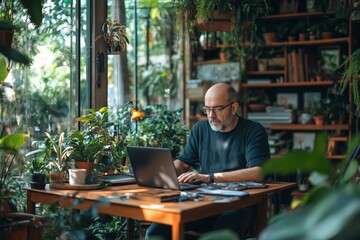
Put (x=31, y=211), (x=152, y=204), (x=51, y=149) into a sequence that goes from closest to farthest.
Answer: (x=152, y=204), (x=31, y=211), (x=51, y=149)

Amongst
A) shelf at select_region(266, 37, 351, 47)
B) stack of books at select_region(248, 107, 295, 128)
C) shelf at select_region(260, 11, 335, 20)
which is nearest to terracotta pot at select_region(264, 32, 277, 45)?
shelf at select_region(266, 37, 351, 47)

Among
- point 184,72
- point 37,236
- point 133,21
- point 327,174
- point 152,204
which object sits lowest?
point 37,236

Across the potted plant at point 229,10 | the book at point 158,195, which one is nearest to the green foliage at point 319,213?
the book at point 158,195

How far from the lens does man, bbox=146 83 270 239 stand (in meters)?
3.74

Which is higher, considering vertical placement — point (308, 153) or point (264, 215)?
point (308, 153)

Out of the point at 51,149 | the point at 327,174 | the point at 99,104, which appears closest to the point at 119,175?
the point at 51,149

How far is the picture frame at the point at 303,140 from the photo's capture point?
22.1 feet

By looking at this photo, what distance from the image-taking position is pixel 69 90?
4809mm

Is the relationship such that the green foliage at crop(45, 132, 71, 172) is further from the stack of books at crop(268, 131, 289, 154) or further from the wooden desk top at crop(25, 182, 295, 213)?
the stack of books at crop(268, 131, 289, 154)

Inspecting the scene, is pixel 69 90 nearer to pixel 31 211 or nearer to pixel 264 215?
pixel 31 211

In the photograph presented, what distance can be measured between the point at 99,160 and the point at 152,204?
3.29 feet

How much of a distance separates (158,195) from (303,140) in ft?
13.2

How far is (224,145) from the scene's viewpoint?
4078 mm

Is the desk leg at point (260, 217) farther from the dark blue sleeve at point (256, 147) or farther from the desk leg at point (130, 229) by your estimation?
the desk leg at point (130, 229)
